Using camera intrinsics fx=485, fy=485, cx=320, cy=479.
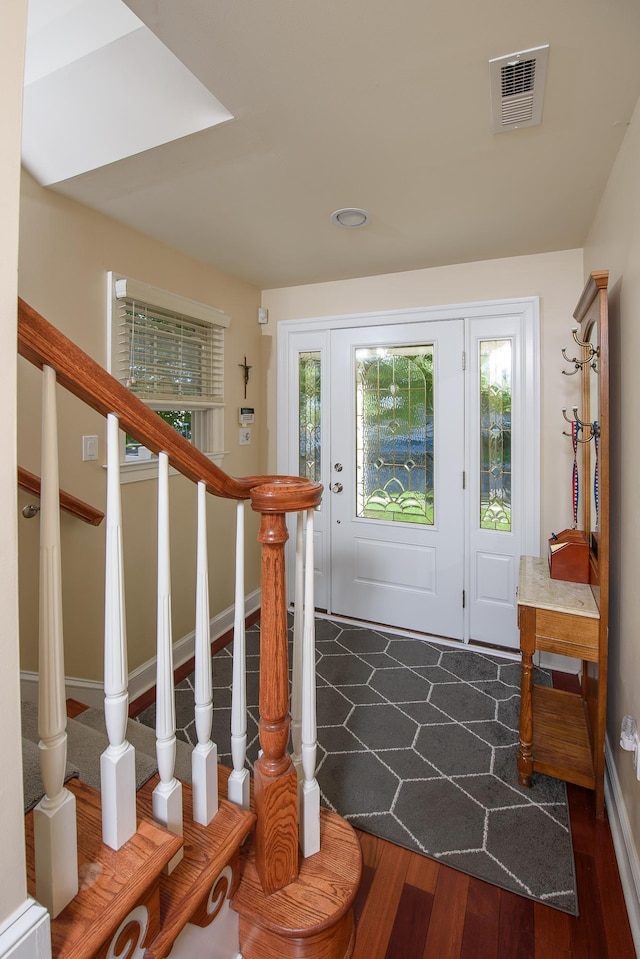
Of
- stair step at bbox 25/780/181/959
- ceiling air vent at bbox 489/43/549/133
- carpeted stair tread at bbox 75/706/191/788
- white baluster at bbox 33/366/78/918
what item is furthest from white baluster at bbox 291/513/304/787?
ceiling air vent at bbox 489/43/549/133

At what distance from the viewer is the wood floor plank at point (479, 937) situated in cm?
132

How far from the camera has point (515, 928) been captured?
4.54 ft

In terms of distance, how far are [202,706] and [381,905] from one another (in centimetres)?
97

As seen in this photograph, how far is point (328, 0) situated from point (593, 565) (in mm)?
2047

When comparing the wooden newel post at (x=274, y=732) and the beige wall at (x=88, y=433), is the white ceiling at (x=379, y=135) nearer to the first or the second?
the beige wall at (x=88, y=433)

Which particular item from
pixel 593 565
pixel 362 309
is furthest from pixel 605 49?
pixel 362 309

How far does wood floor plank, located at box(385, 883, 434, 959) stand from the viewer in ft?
4.39

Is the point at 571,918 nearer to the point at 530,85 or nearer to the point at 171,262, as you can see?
the point at 530,85

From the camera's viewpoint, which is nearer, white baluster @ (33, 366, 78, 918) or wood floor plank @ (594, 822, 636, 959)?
white baluster @ (33, 366, 78, 918)

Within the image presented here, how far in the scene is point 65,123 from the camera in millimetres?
1745

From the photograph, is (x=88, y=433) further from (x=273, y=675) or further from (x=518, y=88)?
(x=518, y=88)

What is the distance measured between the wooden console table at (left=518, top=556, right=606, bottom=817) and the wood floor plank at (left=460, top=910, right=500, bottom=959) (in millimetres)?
598

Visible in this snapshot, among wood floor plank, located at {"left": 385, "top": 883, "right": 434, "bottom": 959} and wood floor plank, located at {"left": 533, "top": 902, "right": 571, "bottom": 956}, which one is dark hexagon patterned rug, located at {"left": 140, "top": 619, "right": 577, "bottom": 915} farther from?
wood floor plank, located at {"left": 385, "top": 883, "right": 434, "bottom": 959}

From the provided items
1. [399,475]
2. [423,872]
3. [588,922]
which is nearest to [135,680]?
[423,872]
